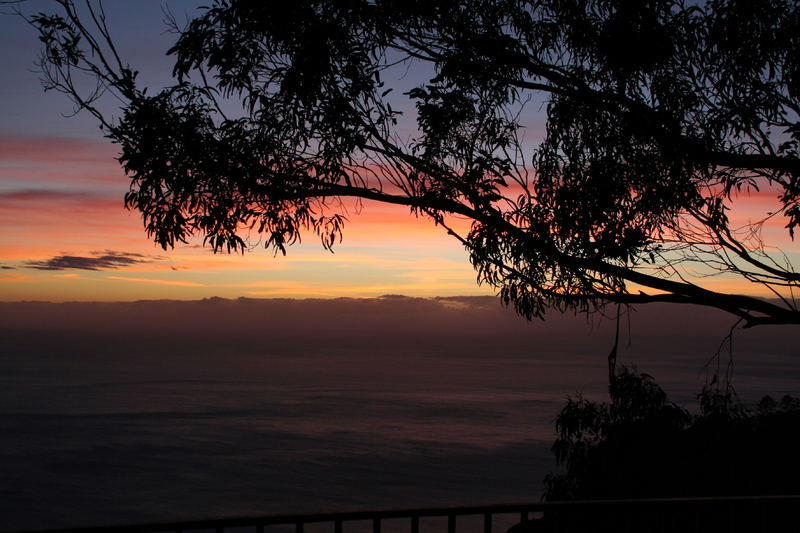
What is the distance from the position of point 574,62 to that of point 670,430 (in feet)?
20.9

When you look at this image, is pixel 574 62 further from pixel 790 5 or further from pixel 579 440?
pixel 579 440

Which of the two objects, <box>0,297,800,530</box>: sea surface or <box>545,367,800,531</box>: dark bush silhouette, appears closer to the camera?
<box>545,367,800,531</box>: dark bush silhouette

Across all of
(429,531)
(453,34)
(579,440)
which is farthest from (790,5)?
(429,531)

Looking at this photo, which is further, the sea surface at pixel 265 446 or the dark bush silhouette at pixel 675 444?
the sea surface at pixel 265 446

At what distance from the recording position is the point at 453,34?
8.56 meters

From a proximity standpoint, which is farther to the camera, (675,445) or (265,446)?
(265,446)

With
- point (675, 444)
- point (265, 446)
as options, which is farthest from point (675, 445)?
point (265, 446)

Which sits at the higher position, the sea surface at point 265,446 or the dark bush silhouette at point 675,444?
the dark bush silhouette at point 675,444

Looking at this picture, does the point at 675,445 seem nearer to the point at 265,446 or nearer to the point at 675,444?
the point at 675,444

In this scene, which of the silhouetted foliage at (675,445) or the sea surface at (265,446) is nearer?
the silhouetted foliage at (675,445)

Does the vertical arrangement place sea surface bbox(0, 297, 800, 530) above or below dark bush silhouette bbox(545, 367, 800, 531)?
below

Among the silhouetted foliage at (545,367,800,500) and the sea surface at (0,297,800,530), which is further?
the sea surface at (0,297,800,530)

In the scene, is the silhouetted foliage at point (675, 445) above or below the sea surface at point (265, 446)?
above

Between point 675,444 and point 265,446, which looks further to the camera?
point 265,446
